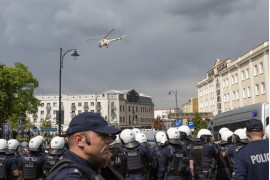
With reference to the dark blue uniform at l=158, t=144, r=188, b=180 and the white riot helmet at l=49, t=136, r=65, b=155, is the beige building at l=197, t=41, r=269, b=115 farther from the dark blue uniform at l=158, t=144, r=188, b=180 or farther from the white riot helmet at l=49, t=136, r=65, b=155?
the white riot helmet at l=49, t=136, r=65, b=155

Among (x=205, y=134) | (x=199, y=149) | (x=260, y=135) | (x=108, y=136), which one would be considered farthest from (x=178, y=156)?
(x=108, y=136)

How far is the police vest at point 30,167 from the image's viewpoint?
7.58 metres

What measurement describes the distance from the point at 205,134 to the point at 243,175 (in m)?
4.85

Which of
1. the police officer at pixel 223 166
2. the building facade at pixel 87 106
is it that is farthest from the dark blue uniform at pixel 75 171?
the building facade at pixel 87 106

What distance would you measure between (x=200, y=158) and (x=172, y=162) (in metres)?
0.70

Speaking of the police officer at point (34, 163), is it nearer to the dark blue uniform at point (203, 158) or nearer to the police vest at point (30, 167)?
the police vest at point (30, 167)

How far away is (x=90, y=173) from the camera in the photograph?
2.19 m

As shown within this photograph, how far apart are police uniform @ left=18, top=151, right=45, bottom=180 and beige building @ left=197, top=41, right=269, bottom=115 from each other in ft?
118

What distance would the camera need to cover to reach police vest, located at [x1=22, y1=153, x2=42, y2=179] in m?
7.58

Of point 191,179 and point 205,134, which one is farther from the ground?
point 205,134

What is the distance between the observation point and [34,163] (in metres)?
7.66

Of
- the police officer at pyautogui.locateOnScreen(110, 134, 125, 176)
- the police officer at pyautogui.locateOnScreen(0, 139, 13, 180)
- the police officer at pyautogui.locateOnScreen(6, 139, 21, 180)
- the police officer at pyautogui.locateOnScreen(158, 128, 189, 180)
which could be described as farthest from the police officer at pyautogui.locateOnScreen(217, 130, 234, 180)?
the police officer at pyautogui.locateOnScreen(0, 139, 13, 180)

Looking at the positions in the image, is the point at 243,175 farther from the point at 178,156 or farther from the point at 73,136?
the point at 178,156

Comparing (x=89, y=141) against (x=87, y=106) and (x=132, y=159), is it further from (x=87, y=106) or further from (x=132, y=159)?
(x=87, y=106)
